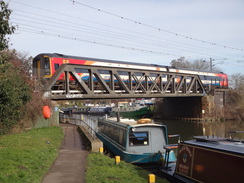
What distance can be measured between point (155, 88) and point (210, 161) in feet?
122

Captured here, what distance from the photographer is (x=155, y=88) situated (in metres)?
44.0

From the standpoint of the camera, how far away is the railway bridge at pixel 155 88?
29.0m

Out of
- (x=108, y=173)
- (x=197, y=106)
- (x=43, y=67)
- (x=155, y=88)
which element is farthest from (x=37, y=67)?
(x=197, y=106)

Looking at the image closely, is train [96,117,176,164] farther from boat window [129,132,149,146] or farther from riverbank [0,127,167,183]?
riverbank [0,127,167,183]

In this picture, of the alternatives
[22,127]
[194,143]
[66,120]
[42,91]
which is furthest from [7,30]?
[66,120]

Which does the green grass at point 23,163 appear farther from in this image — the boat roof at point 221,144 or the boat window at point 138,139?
the boat roof at point 221,144

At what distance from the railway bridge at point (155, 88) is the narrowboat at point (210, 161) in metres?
17.9

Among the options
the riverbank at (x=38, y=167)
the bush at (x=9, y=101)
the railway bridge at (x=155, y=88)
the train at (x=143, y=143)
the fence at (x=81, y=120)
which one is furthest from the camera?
the railway bridge at (x=155, y=88)

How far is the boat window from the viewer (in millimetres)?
13180

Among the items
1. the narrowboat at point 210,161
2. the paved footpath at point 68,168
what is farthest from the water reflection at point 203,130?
the narrowboat at point 210,161

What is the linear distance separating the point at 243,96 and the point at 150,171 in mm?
41363

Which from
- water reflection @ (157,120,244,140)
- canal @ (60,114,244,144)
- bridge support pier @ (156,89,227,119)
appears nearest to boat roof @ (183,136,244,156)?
canal @ (60,114,244,144)

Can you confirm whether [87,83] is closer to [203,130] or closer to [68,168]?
[203,130]

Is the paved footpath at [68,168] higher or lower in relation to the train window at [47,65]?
lower
